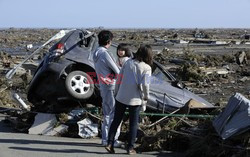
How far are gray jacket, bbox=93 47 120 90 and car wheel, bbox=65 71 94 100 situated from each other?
4.67ft

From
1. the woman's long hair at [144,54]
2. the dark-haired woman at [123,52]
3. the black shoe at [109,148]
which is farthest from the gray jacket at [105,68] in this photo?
the black shoe at [109,148]

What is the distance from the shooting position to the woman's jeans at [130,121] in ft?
24.1

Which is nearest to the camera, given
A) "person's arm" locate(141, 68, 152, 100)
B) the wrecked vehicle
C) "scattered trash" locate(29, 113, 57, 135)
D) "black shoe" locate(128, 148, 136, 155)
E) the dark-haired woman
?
"person's arm" locate(141, 68, 152, 100)

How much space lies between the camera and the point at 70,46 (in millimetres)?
9727

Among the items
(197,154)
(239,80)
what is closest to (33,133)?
(197,154)

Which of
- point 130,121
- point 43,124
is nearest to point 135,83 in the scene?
point 130,121

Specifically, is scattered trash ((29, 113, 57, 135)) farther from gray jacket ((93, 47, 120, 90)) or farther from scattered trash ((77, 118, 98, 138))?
gray jacket ((93, 47, 120, 90))

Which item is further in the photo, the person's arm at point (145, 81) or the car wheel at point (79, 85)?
the car wheel at point (79, 85)

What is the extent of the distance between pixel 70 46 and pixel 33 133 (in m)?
2.03

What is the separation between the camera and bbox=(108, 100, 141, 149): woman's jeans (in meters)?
7.34

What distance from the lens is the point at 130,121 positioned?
7.39m

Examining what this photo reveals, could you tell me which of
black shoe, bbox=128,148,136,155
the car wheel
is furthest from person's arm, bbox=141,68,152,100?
the car wheel

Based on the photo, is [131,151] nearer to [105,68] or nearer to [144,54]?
[105,68]

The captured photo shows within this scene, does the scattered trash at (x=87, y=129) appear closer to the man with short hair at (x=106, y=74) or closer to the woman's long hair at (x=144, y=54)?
the man with short hair at (x=106, y=74)
